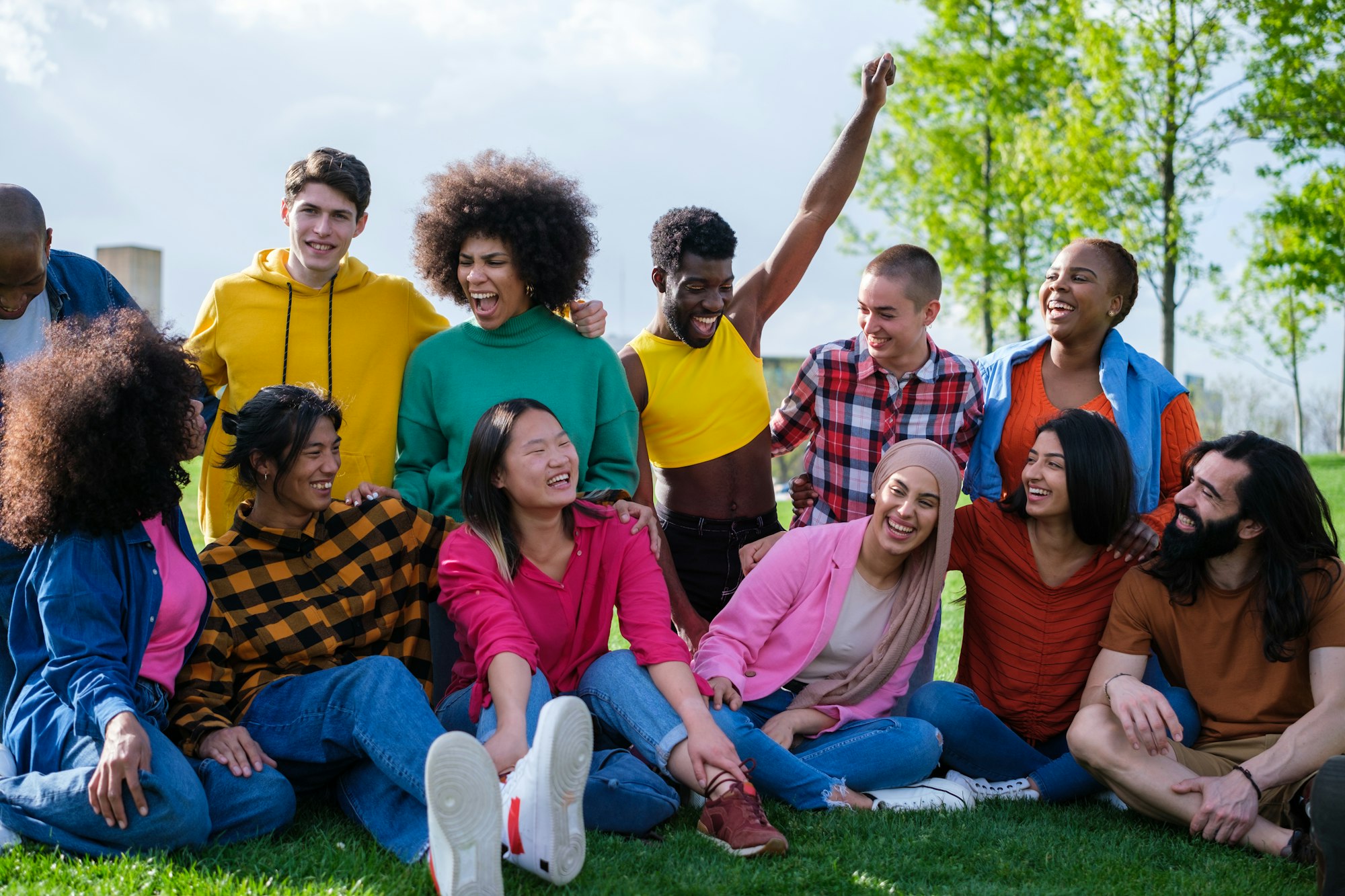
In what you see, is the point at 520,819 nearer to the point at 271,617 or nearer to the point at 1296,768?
the point at 271,617

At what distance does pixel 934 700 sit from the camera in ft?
14.7

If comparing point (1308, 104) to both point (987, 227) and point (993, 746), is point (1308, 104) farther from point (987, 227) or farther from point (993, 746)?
point (993, 746)

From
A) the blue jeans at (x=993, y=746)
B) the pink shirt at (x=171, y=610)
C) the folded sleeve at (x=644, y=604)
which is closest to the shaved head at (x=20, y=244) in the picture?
the pink shirt at (x=171, y=610)

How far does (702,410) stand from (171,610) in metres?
2.38

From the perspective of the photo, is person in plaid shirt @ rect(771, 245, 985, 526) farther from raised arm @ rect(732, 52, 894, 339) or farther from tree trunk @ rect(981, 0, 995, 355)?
tree trunk @ rect(981, 0, 995, 355)

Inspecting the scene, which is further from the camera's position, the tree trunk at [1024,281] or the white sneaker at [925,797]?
the tree trunk at [1024,281]

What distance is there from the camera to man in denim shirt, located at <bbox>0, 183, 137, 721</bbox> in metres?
4.00

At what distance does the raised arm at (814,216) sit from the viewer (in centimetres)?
548

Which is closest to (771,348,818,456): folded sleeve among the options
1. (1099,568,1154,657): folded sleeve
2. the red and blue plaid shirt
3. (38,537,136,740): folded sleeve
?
the red and blue plaid shirt

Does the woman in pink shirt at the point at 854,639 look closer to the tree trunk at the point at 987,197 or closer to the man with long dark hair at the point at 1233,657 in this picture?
the man with long dark hair at the point at 1233,657

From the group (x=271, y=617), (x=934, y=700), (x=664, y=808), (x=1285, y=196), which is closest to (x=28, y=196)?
(x=271, y=617)

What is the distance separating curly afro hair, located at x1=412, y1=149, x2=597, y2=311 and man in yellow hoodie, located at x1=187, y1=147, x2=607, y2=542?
0.21 metres

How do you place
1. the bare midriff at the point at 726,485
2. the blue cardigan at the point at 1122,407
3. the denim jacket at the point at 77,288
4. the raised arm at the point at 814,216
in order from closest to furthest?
the denim jacket at the point at 77,288, the blue cardigan at the point at 1122,407, the bare midriff at the point at 726,485, the raised arm at the point at 814,216

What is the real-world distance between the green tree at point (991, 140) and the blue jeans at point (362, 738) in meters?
17.4
